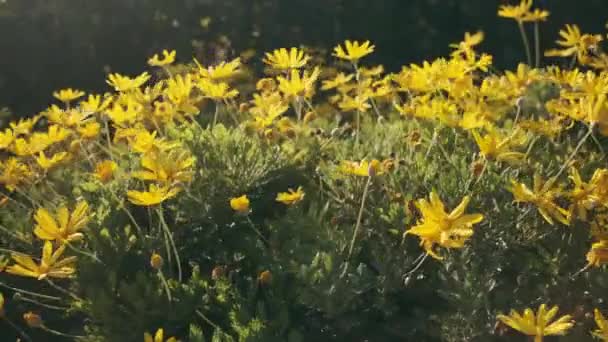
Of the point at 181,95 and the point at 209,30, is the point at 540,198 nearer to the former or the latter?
the point at 181,95

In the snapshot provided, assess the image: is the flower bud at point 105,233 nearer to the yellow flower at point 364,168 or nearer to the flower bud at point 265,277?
the flower bud at point 265,277

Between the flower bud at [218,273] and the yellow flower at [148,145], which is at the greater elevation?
the yellow flower at [148,145]

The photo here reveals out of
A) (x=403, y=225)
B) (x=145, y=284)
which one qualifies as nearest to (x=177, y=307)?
(x=145, y=284)

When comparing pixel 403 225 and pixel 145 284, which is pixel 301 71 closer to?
pixel 403 225

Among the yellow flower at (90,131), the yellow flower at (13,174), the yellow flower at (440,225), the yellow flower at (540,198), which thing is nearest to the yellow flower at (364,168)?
the yellow flower at (440,225)

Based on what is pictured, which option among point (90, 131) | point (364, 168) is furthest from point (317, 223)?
point (90, 131)

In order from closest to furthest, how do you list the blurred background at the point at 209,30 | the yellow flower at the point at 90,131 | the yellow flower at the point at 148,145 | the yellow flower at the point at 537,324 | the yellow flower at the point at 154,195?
the yellow flower at the point at 537,324 < the yellow flower at the point at 154,195 < the yellow flower at the point at 148,145 < the yellow flower at the point at 90,131 < the blurred background at the point at 209,30

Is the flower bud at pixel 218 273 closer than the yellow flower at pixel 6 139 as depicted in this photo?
Yes
